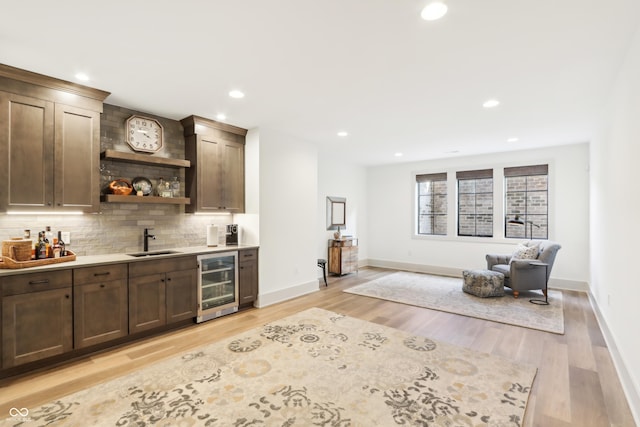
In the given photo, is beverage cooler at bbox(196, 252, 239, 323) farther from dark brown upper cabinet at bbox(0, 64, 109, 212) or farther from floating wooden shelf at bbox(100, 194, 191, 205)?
dark brown upper cabinet at bbox(0, 64, 109, 212)

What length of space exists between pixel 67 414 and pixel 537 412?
3341mm

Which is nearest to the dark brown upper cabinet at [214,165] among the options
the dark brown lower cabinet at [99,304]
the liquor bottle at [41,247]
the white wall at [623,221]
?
the dark brown lower cabinet at [99,304]

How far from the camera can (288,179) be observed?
16.8 feet

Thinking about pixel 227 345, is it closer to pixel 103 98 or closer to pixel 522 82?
pixel 103 98

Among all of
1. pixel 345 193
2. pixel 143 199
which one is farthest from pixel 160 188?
pixel 345 193

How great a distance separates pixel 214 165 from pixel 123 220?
136 centimetres

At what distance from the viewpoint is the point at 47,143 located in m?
3.04

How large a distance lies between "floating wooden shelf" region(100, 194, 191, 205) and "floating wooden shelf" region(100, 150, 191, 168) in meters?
0.44

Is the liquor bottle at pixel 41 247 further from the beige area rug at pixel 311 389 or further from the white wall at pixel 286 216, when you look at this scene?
the white wall at pixel 286 216

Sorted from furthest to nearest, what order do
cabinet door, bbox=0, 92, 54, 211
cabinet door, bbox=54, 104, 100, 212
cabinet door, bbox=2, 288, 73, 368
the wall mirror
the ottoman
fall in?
the wall mirror → the ottoman → cabinet door, bbox=54, 104, 100, 212 → cabinet door, bbox=0, 92, 54, 211 → cabinet door, bbox=2, 288, 73, 368

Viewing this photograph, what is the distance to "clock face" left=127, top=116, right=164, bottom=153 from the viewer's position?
3785mm

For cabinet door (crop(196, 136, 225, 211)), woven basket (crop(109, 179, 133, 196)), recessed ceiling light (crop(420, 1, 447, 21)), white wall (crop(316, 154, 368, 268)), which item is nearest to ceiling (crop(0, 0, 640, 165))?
recessed ceiling light (crop(420, 1, 447, 21))

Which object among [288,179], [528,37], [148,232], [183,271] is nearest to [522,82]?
[528,37]

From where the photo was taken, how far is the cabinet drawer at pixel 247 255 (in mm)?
4449
